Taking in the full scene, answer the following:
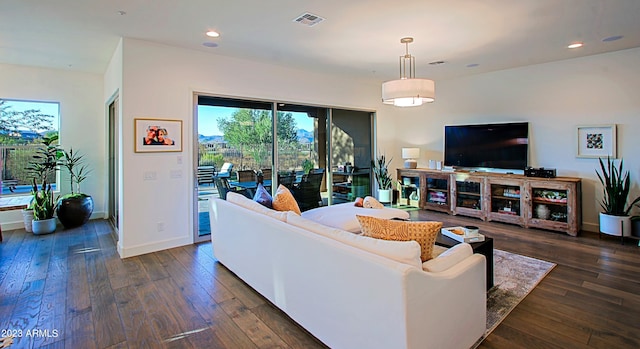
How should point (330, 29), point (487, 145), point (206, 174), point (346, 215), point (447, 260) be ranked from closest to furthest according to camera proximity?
point (447, 260)
point (330, 29)
point (346, 215)
point (206, 174)
point (487, 145)

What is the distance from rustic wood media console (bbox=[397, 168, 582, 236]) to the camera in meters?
4.92

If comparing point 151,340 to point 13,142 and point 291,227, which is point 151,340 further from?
point 13,142

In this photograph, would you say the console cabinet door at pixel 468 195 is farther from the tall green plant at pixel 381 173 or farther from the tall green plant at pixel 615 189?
the tall green plant at pixel 615 189

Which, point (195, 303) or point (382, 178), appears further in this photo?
point (382, 178)

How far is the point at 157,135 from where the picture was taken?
4301mm

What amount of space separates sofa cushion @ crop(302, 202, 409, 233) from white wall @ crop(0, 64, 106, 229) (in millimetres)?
4561

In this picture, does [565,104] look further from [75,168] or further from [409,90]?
[75,168]

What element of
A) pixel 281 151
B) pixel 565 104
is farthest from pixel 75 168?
pixel 565 104

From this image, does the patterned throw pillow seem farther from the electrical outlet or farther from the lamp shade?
the lamp shade

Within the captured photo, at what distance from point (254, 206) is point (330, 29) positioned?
2.24 metres

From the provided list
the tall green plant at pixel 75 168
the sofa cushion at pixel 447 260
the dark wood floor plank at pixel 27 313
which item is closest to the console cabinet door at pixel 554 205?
the sofa cushion at pixel 447 260

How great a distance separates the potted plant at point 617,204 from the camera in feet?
14.6

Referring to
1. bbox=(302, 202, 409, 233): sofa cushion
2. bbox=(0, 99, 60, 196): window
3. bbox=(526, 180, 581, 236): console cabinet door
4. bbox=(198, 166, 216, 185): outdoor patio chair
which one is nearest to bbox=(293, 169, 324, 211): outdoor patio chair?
bbox=(302, 202, 409, 233): sofa cushion

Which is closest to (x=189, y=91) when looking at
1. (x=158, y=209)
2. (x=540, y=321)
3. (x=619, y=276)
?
(x=158, y=209)
